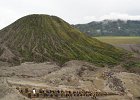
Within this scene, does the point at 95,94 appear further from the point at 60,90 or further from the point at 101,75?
the point at 101,75

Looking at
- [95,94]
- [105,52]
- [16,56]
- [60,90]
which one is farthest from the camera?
[105,52]

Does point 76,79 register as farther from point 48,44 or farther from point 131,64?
point 48,44

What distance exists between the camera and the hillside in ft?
399

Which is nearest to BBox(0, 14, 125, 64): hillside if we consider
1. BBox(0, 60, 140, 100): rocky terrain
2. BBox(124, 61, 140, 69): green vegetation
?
BBox(124, 61, 140, 69): green vegetation

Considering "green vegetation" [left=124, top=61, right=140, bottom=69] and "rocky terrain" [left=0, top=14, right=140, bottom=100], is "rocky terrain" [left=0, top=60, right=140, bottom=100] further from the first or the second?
"green vegetation" [left=124, top=61, right=140, bottom=69]

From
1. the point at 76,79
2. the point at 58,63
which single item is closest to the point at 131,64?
the point at 58,63

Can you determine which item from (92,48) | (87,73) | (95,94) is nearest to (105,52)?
(92,48)

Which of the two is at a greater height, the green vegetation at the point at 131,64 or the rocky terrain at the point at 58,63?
the rocky terrain at the point at 58,63

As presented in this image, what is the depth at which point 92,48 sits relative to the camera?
142 metres

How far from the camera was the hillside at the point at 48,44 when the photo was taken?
12150cm

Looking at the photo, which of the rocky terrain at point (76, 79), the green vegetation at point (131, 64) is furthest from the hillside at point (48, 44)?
the rocky terrain at point (76, 79)

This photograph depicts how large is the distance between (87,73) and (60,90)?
31.2m

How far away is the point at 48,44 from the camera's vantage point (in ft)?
438

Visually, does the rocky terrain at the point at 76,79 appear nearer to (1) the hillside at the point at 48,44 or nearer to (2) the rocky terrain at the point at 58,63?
(2) the rocky terrain at the point at 58,63
